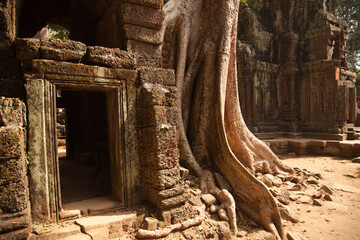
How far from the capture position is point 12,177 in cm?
212

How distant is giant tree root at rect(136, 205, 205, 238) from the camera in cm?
264

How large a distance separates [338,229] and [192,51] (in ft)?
12.9

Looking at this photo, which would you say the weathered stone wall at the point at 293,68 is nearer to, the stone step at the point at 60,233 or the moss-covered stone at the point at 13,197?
the stone step at the point at 60,233

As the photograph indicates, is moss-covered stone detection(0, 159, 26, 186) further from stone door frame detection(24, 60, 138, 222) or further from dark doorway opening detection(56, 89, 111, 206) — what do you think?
dark doorway opening detection(56, 89, 111, 206)

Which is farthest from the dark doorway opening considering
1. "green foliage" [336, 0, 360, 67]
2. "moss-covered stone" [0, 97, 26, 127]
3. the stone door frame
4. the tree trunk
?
"green foliage" [336, 0, 360, 67]

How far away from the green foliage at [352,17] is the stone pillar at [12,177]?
2636 cm

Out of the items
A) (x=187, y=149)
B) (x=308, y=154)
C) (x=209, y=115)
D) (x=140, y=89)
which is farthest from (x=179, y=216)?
(x=308, y=154)

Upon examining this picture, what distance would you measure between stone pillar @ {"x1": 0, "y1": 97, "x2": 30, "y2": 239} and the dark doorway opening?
1000mm

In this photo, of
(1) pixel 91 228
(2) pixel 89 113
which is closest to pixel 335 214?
(1) pixel 91 228

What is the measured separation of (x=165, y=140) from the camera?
2930 millimetres

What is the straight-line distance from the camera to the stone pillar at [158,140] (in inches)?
113

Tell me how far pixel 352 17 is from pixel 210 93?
24.7 meters

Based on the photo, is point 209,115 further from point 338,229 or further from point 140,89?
point 338,229

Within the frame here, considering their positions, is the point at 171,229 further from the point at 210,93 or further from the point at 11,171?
the point at 210,93
